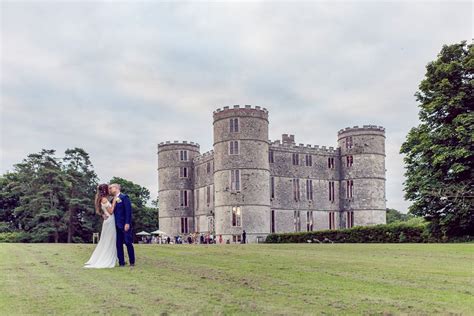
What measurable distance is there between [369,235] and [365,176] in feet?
53.7

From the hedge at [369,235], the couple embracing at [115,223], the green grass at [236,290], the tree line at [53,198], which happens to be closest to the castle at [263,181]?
the hedge at [369,235]

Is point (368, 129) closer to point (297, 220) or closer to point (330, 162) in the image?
point (330, 162)

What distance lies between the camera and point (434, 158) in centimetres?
2372

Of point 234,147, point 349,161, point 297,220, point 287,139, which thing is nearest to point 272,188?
point 297,220

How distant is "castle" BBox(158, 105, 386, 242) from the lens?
41.5 m

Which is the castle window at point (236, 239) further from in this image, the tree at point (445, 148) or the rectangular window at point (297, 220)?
the tree at point (445, 148)

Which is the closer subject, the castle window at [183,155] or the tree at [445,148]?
the tree at [445,148]

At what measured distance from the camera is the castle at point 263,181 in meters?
41.5

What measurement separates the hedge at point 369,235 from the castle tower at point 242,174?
2.43m

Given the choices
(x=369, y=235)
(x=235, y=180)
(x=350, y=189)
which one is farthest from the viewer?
(x=350, y=189)

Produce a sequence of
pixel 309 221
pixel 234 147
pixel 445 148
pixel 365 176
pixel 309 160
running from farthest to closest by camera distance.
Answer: pixel 309 160, pixel 365 176, pixel 309 221, pixel 234 147, pixel 445 148

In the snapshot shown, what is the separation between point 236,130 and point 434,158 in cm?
2080

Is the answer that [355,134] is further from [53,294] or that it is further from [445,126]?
[53,294]

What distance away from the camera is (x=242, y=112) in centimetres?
4188
